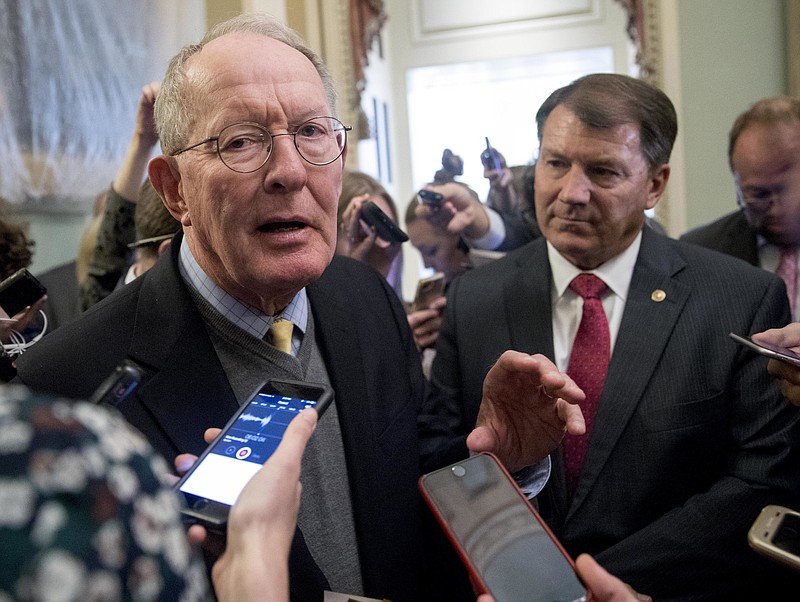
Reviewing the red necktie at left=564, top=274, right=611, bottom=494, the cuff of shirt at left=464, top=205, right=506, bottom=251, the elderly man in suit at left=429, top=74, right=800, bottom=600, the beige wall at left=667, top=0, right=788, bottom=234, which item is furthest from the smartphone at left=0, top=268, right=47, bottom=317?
the beige wall at left=667, top=0, right=788, bottom=234

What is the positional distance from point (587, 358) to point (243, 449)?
98 cm

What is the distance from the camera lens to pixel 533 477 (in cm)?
149

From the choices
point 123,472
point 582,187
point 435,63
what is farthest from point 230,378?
point 435,63

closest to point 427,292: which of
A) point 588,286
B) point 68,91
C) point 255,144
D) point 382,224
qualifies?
point 382,224

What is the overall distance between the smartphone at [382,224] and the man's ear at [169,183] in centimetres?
96

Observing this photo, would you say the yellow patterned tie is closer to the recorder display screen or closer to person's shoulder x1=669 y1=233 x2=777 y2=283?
the recorder display screen

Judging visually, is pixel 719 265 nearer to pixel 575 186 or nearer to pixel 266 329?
pixel 575 186

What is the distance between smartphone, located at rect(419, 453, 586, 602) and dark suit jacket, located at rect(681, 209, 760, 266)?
5.74 feet

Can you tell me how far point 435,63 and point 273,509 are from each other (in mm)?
6105

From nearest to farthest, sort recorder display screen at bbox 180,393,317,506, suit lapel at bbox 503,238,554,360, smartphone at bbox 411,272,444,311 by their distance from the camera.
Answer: recorder display screen at bbox 180,393,317,506, suit lapel at bbox 503,238,554,360, smartphone at bbox 411,272,444,311

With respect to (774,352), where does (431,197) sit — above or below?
above

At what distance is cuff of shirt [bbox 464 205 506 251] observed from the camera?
258cm

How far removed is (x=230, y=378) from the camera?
135 centimetres

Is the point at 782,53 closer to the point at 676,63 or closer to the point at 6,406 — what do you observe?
the point at 676,63
